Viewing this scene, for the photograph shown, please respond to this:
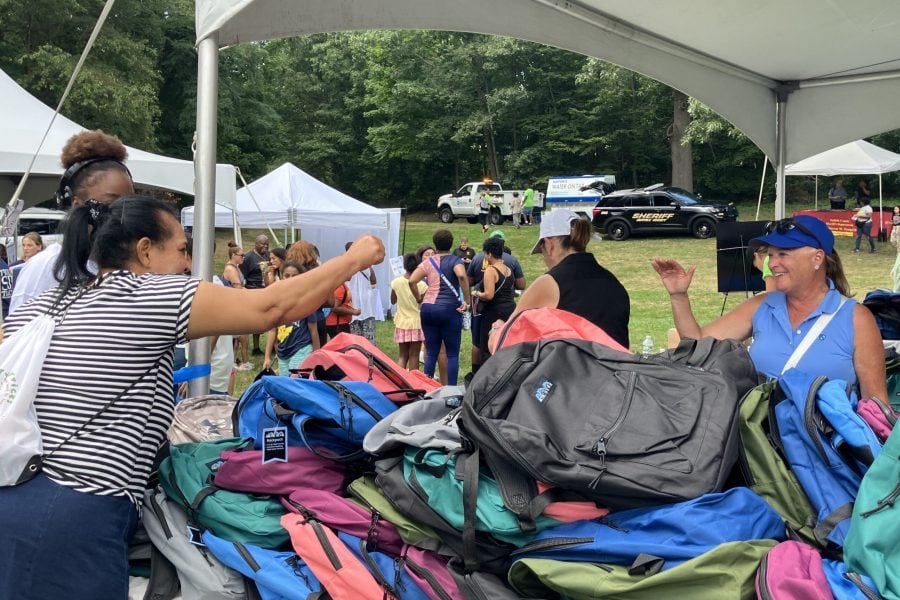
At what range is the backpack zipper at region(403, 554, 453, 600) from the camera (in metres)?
2.00

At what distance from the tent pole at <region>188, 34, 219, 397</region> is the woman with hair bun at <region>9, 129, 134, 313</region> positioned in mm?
275

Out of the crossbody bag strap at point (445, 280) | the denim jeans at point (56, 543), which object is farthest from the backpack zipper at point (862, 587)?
the crossbody bag strap at point (445, 280)

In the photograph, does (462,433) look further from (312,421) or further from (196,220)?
(196,220)

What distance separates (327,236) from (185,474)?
46.8ft

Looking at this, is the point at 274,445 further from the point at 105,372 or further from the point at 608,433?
the point at 608,433

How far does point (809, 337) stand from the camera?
9.36ft

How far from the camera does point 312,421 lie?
2.35 m

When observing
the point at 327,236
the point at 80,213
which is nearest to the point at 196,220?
the point at 80,213

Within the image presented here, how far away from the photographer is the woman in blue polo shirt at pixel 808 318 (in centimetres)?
275

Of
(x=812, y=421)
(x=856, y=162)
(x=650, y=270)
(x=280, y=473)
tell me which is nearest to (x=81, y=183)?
(x=280, y=473)

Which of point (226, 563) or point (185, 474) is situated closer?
point (226, 563)

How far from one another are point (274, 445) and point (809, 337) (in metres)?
1.95

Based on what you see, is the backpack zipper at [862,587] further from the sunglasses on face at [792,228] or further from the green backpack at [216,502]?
the sunglasses on face at [792,228]

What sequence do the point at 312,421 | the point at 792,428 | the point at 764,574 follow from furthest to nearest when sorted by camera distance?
the point at 312,421
the point at 792,428
the point at 764,574
